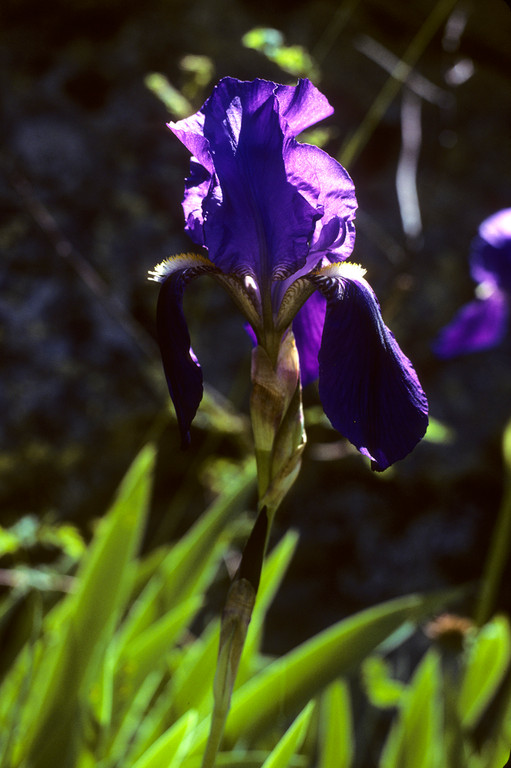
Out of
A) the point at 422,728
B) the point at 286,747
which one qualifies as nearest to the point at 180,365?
the point at 286,747

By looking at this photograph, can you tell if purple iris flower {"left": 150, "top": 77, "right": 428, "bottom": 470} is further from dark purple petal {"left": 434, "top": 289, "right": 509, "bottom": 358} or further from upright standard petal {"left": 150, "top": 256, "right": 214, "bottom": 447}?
Answer: dark purple petal {"left": 434, "top": 289, "right": 509, "bottom": 358}

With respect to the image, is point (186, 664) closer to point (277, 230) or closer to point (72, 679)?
point (72, 679)

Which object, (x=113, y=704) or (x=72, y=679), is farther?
(x=113, y=704)

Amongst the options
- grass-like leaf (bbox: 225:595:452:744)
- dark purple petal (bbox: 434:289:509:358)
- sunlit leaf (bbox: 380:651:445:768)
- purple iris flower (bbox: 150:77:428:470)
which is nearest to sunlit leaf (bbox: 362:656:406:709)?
sunlit leaf (bbox: 380:651:445:768)

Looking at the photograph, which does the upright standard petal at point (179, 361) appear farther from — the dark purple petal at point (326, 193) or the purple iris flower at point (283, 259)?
the dark purple petal at point (326, 193)

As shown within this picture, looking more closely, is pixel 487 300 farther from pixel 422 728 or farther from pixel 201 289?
pixel 422 728

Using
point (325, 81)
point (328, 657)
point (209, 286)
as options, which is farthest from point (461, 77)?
point (328, 657)
